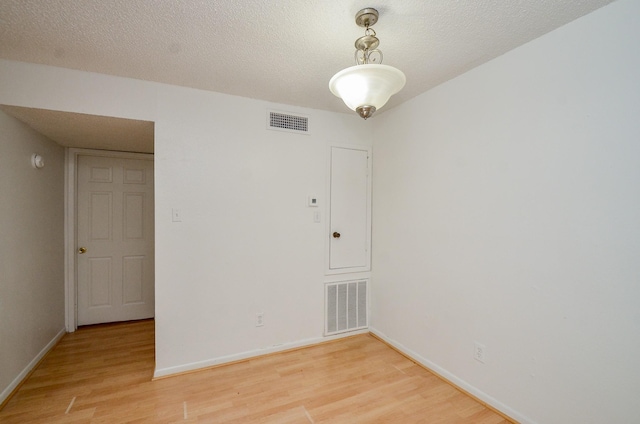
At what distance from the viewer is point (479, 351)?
2.04 metres

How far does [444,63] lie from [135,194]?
362 centimetres

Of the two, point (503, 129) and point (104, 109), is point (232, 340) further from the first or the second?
point (503, 129)

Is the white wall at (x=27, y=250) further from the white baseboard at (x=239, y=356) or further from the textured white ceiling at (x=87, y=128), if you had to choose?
the white baseboard at (x=239, y=356)

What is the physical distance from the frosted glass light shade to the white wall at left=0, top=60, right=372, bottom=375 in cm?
148

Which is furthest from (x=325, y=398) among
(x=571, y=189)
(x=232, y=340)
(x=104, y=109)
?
(x=104, y=109)

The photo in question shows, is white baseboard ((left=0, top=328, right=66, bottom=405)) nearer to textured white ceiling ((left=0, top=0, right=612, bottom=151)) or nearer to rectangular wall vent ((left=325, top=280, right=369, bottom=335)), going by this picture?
textured white ceiling ((left=0, top=0, right=612, bottom=151))

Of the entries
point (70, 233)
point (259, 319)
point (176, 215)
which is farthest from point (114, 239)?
point (259, 319)

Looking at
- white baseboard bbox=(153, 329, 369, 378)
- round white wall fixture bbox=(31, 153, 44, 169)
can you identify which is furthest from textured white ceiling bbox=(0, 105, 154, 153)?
white baseboard bbox=(153, 329, 369, 378)

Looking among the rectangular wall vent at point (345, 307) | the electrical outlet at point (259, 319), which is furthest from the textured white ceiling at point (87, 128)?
the rectangular wall vent at point (345, 307)

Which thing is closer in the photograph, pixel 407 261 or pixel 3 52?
pixel 3 52

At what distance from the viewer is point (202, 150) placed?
2.47 meters

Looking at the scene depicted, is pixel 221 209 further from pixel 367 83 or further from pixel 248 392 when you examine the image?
pixel 367 83

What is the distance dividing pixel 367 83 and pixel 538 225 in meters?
1.39

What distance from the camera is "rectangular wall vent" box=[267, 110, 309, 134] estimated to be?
8.91ft
